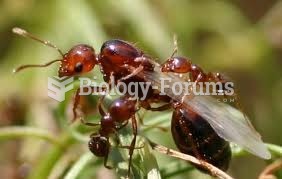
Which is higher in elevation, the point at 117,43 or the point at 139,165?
the point at 117,43

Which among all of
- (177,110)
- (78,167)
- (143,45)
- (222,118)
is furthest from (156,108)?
(143,45)

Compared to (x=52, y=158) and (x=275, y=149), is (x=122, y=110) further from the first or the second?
(x=275, y=149)

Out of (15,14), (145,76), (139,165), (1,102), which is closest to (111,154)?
(139,165)

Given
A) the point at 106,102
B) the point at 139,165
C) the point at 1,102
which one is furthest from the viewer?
the point at 1,102

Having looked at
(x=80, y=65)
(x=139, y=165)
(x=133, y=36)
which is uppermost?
(x=133, y=36)

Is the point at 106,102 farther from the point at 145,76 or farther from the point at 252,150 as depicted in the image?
the point at 252,150

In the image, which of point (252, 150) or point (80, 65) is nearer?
point (252, 150)
